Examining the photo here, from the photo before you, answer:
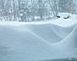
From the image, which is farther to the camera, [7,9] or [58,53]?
[58,53]

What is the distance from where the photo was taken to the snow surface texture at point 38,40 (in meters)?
1.52

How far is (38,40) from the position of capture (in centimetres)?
158

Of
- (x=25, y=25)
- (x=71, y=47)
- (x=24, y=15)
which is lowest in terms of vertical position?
(x=71, y=47)

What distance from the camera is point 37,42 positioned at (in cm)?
158

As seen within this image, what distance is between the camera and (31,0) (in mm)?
1533

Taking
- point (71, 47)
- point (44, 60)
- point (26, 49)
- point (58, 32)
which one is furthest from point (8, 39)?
point (71, 47)

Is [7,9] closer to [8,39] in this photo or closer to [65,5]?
[8,39]

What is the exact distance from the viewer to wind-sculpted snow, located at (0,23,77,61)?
59.9 inches

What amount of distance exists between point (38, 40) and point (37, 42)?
0.02 metres

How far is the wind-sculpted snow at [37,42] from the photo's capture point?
152 cm

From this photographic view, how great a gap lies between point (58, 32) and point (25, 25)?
1.26 ft

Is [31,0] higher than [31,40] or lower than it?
higher

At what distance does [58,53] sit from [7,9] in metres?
0.75

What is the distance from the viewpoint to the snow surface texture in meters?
1.52
